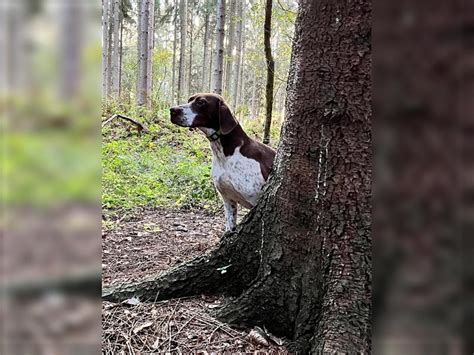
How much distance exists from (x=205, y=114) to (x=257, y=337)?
249 centimetres

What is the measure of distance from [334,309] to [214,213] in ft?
14.4

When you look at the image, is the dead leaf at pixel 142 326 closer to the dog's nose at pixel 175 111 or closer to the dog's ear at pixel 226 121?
the dog's ear at pixel 226 121

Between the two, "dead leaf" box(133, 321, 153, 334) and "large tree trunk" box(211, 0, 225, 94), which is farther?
"large tree trunk" box(211, 0, 225, 94)

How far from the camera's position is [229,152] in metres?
4.26

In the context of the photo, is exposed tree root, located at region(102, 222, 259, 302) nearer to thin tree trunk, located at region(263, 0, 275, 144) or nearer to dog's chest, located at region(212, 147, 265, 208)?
dog's chest, located at region(212, 147, 265, 208)

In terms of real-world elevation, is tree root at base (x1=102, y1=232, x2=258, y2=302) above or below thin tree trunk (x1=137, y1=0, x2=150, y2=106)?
below

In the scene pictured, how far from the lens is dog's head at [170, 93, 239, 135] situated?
4238 millimetres

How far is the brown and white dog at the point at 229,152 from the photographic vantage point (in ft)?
13.5

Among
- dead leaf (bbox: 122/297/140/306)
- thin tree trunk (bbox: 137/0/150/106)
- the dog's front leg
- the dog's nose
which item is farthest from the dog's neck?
thin tree trunk (bbox: 137/0/150/106)
